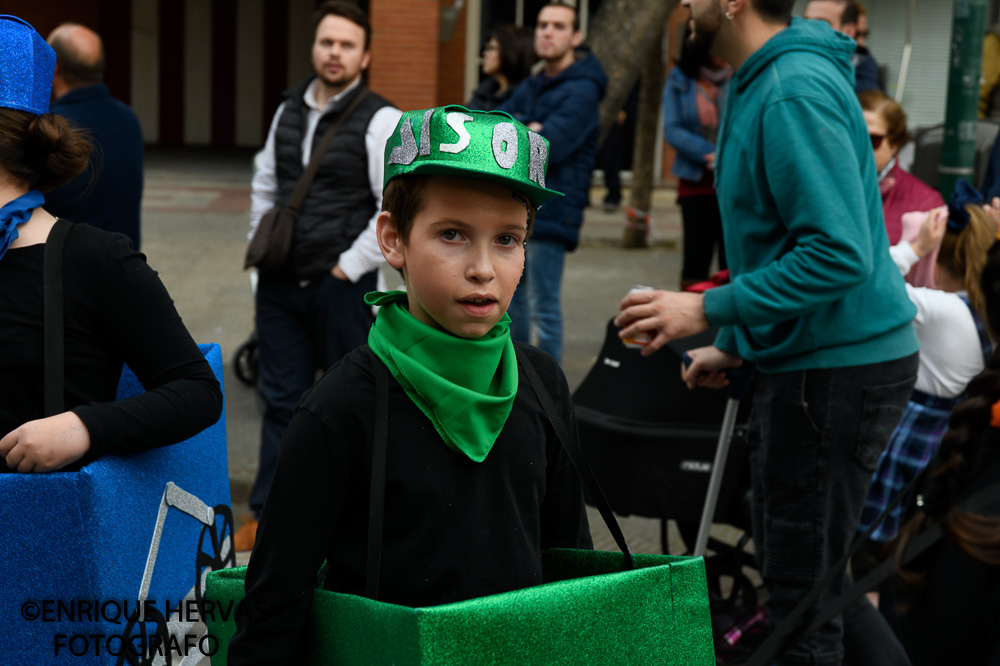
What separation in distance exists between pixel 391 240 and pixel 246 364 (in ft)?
18.6

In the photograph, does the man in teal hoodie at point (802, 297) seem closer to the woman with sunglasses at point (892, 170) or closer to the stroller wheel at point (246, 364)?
the woman with sunglasses at point (892, 170)

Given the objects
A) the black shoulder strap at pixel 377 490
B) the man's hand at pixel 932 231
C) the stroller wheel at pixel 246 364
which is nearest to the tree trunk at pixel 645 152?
the stroller wheel at pixel 246 364

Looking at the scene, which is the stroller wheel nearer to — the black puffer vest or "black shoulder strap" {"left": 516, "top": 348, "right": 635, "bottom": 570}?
the black puffer vest

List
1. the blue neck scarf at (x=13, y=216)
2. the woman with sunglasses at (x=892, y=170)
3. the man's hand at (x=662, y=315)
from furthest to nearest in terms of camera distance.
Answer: the woman with sunglasses at (x=892, y=170) → the man's hand at (x=662, y=315) → the blue neck scarf at (x=13, y=216)

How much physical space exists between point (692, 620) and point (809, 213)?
51.8 inches

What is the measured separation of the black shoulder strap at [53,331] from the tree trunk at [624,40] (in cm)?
837

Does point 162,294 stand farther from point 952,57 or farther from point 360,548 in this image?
point 952,57

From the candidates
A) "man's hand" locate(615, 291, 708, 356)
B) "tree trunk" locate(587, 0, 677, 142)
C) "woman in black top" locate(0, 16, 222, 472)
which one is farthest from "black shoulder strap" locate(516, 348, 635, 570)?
"tree trunk" locate(587, 0, 677, 142)

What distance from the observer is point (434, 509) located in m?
1.82

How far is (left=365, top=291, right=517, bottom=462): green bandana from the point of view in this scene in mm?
1812

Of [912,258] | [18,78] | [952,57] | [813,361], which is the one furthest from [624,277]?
[18,78]

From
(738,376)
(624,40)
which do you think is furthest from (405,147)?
(624,40)

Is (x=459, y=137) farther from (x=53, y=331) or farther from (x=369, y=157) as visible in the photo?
(x=369, y=157)

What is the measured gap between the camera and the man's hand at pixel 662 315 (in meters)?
2.95
